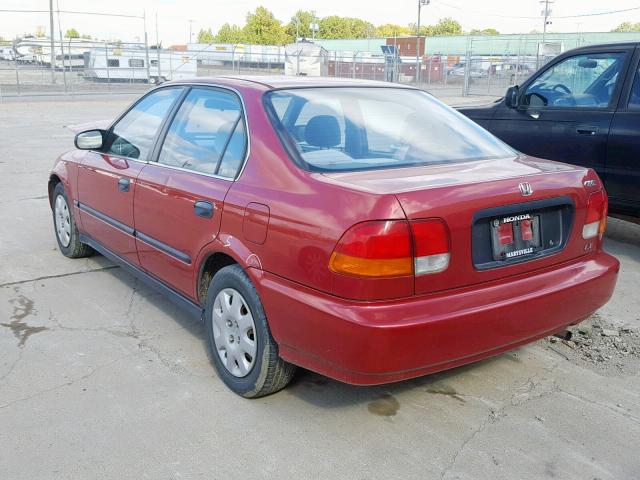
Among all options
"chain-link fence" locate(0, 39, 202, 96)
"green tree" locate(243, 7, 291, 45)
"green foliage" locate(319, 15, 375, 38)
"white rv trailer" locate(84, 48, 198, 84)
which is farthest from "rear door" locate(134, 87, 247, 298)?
"green foliage" locate(319, 15, 375, 38)

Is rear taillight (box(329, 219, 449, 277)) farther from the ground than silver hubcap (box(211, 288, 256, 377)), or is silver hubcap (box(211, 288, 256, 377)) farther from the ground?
rear taillight (box(329, 219, 449, 277))

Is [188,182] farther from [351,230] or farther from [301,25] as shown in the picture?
[301,25]

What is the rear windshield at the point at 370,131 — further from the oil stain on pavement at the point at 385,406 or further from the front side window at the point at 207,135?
the oil stain on pavement at the point at 385,406

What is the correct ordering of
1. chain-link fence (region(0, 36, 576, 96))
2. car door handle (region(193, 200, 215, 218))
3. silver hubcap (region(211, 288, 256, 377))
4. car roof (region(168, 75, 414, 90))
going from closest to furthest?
silver hubcap (region(211, 288, 256, 377))
car door handle (region(193, 200, 215, 218))
car roof (region(168, 75, 414, 90))
chain-link fence (region(0, 36, 576, 96))

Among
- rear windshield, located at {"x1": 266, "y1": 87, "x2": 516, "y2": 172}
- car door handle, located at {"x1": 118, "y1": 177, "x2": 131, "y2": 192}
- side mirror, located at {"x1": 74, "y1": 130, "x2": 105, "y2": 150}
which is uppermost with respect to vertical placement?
rear windshield, located at {"x1": 266, "y1": 87, "x2": 516, "y2": 172}

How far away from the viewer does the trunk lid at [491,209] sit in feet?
9.44

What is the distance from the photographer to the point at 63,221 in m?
5.82

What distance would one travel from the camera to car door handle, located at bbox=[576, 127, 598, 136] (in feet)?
19.6

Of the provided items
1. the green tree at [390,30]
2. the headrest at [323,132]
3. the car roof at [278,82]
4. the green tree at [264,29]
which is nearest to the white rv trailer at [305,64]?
the car roof at [278,82]

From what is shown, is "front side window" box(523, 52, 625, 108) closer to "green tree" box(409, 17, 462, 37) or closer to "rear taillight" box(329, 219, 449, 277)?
"rear taillight" box(329, 219, 449, 277)

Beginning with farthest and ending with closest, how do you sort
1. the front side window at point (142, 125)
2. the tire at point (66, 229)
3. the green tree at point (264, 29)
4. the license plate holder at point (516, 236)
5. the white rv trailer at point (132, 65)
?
the green tree at point (264, 29) < the white rv trailer at point (132, 65) < the tire at point (66, 229) < the front side window at point (142, 125) < the license plate holder at point (516, 236)

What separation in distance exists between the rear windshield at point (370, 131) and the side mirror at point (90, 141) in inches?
70.5

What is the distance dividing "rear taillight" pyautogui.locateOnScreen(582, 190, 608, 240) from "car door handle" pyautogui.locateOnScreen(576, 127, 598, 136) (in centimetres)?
267

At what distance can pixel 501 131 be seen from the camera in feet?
22.1
